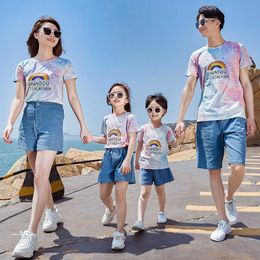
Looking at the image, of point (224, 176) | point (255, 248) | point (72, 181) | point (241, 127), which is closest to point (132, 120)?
point (241, 127)

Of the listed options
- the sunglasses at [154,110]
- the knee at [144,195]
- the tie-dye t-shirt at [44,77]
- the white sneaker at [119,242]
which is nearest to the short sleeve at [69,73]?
the tie-dye t-shirt at [44,77]

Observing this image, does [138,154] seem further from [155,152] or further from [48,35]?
[48,35]

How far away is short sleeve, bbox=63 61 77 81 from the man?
46.4 inches

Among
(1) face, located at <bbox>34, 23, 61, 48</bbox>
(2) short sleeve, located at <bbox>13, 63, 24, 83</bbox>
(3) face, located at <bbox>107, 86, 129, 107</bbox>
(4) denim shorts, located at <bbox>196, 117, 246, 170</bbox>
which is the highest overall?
(1) face, located at <bbox>34, 23, 61, 48</bbox>

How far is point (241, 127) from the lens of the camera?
334cm

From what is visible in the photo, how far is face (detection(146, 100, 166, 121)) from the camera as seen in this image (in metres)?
4.04

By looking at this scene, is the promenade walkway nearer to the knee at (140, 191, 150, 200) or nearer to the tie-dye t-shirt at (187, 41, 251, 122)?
the knee at (140, 191, 150, 200)

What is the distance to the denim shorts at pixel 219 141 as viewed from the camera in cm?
332

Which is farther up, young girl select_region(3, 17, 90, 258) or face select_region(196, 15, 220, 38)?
face select_region(196, 15, 220, 38)

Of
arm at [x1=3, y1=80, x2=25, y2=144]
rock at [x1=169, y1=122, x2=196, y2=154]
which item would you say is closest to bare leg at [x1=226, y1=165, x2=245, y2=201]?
arm at [x1=3, y1=80, x2=25, y2=144]

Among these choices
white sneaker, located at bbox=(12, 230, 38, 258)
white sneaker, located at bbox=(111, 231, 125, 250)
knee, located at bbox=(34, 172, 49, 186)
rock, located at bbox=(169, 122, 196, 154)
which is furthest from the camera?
rock, located at bbox=(169, 122, 196, 154)

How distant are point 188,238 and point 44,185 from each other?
148cm

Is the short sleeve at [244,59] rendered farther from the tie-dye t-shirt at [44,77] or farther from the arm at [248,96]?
the tie-dye t-shirt at [44,77]

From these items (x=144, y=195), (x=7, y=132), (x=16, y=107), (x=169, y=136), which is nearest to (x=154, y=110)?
(x=169, y=136)
